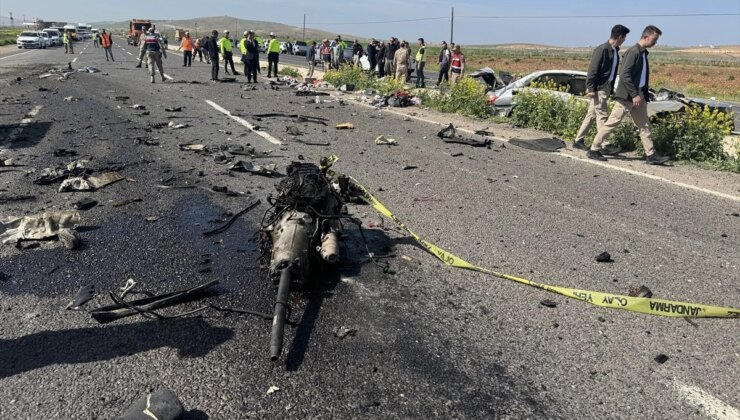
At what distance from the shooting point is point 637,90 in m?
7.73

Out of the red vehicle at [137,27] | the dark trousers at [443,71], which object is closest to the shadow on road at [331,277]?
the dark trousers at [443,71]

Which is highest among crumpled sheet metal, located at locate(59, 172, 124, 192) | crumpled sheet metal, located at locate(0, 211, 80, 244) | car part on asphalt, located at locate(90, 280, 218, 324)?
crumpled sheet metal, located at locate(59, 172, 124, 192)

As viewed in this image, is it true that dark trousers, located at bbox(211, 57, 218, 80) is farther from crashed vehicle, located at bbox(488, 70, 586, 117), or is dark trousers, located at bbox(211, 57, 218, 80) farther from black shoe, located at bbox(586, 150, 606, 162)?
black shoe, located at bbox(586, 150, 606, 162)

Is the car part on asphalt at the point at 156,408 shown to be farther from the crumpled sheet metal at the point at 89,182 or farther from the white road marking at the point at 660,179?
the white road marking at the point at 660,179

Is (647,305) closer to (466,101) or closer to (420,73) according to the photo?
(466,101)

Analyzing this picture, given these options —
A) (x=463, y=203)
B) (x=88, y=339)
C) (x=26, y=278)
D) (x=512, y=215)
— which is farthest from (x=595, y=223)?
(x=26, y=278)

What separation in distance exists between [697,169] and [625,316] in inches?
230

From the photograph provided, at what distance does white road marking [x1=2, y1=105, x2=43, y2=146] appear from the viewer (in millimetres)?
8564

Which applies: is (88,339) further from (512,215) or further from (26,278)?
(512,215)

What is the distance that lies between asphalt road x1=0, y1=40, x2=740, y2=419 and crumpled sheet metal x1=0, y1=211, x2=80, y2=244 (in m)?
0.19

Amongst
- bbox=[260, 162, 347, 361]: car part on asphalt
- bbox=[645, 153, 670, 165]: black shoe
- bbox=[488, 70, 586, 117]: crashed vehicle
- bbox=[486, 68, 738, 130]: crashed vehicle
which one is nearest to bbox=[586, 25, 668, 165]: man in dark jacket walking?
bbox=[645, 153, 670, 165]: black shoe

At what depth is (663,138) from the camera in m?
8.92

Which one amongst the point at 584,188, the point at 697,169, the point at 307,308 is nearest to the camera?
the point at 307,308

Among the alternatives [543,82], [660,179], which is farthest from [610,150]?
[543,82]
